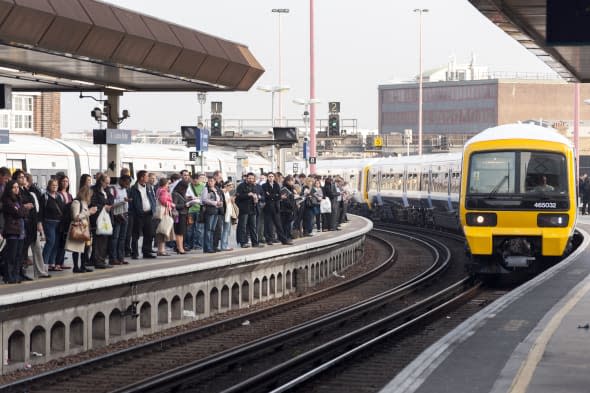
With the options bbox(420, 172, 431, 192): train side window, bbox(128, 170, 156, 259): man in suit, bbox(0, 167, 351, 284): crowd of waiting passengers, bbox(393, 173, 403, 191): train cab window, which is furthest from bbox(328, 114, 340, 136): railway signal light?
bbox(128, 170, 156, 259): man in suit

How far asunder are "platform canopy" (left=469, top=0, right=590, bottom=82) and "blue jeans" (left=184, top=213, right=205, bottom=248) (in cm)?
744

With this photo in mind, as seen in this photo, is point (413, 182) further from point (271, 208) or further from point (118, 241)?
point (118, 241)

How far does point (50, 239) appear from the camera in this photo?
18.2 m

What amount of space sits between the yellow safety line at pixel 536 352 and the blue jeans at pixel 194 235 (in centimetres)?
851

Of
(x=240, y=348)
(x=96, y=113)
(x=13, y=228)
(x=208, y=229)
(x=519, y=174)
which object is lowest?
(x=240, y=348)

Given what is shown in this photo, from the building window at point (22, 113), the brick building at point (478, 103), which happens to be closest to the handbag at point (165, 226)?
the building window at point (22, 113)

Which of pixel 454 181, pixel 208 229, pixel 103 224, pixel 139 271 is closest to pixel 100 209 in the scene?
pixel 103 224

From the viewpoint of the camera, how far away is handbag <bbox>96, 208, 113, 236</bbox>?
740 inches

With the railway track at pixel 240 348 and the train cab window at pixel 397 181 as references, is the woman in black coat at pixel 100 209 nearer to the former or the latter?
the railway track at pixel 240 348

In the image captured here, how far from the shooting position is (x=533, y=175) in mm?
23672

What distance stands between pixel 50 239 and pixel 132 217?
258cm

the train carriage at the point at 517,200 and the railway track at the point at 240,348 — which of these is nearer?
the railway track at the point at 240,348

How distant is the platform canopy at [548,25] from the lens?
1427cm

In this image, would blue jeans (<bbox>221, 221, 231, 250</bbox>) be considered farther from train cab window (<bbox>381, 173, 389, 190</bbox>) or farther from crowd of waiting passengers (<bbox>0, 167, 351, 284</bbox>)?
train cab window (<bbox>381, 173, 389, 190</bbox>)
